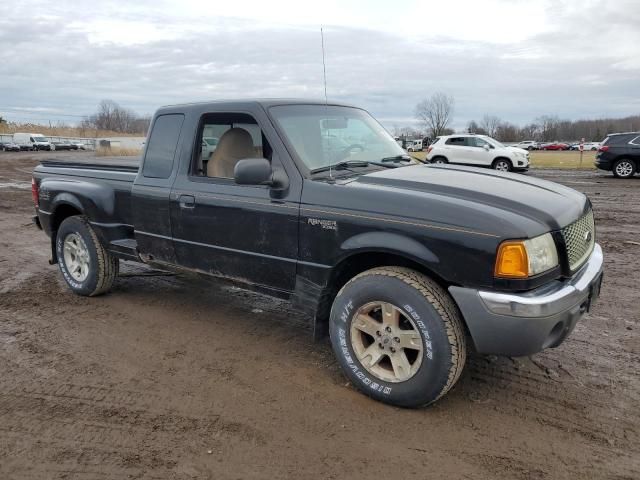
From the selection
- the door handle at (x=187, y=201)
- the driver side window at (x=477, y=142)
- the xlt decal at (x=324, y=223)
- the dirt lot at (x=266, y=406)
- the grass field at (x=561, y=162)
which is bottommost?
the dirt lot at (x=266, y=406)

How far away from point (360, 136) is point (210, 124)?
50.0 inches

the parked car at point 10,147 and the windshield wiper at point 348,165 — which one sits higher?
the parked car at point 10,147

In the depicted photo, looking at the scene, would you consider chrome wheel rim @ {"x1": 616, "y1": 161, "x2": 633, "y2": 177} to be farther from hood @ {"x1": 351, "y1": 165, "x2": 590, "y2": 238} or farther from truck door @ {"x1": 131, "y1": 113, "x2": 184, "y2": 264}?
truck door @ {"x1": 131, "y1": 113, "x2": 184, "y2": 264}

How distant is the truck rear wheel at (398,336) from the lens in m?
3.13

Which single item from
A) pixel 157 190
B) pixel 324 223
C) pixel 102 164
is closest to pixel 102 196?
pixel 102 164

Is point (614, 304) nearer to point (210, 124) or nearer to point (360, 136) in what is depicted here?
point (360, 136)

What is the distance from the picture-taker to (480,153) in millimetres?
21984

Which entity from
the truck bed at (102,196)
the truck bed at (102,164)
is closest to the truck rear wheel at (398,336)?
the truck bed at (102,196)

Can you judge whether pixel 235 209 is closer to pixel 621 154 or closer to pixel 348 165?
pixel 348 165

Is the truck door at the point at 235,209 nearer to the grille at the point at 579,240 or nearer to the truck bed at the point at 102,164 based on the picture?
the truck bed at the point at 102,164

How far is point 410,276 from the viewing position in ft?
10.6

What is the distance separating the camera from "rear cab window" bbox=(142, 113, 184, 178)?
15.0ft

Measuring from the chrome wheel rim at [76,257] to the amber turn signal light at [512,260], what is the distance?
14.0ft

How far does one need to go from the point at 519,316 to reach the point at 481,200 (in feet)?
2.45
